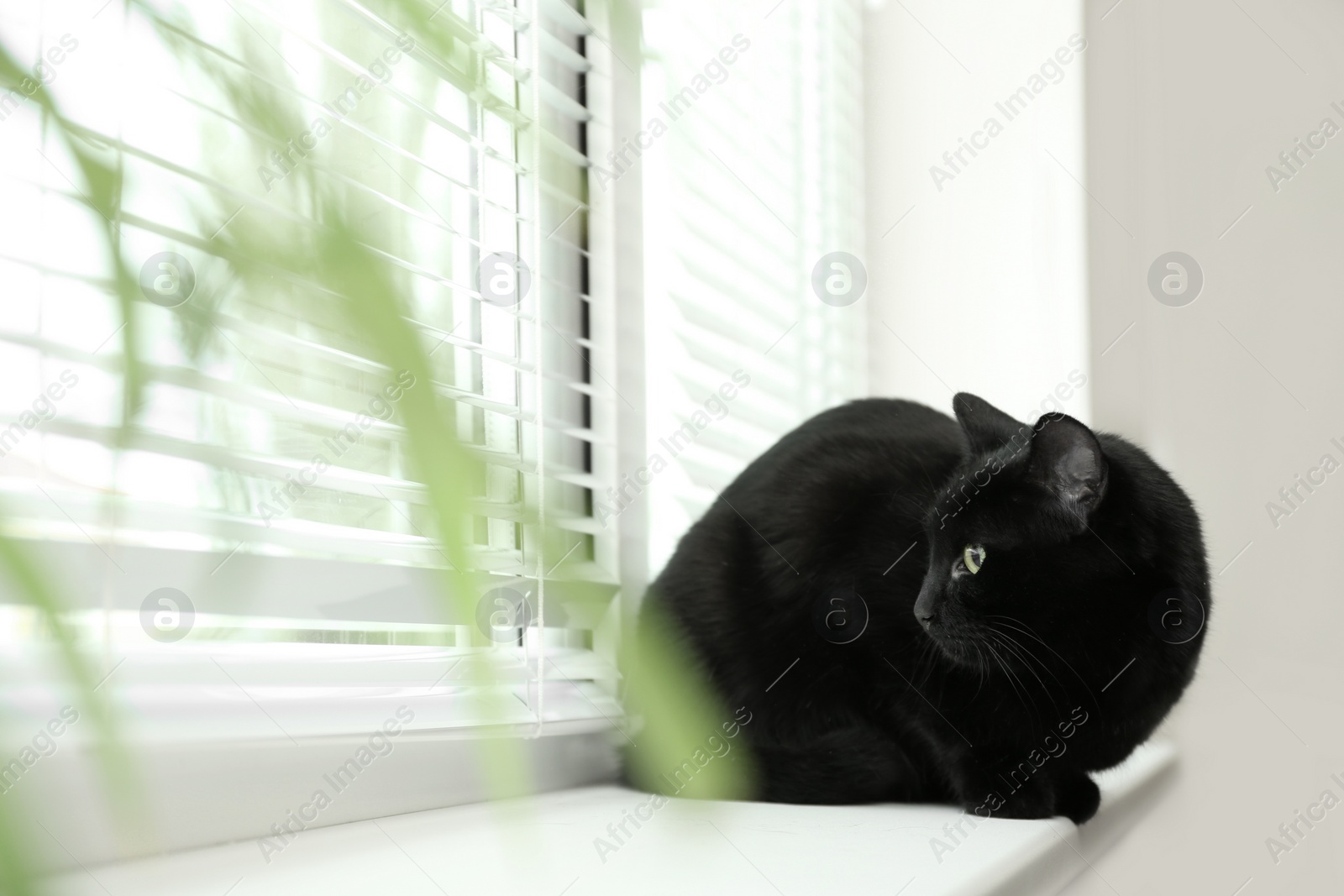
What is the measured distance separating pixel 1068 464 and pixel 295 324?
915 millimetres

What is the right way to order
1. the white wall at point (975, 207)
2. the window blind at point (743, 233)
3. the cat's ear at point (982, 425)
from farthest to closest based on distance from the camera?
the white wall at point (975, 207) < the window blind at point (743, 233) < the cat's ear at point (982, 425)

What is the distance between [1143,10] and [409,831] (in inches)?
74.3

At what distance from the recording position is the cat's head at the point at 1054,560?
955mm

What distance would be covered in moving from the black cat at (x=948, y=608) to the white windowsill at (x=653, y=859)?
0.20 ft

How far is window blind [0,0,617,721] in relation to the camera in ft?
0.43

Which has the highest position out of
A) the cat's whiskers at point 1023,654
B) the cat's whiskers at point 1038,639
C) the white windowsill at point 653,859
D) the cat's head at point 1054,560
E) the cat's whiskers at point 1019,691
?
the cat's head at point 1054,560

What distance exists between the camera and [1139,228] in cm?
184

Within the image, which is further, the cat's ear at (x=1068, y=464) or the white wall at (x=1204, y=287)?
the white wall at (x=1204, y=287)

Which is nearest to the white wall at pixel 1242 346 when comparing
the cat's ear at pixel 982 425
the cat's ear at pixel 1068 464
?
the cat's ear at pixel 982 425

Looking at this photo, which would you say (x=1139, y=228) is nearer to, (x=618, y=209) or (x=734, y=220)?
(x=734, y=220)

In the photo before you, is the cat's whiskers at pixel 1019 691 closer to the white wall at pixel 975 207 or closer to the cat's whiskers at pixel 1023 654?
the cat's whiskers at pixel 1023 654

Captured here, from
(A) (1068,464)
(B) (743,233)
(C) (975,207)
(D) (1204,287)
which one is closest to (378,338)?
(A) (1068,464)

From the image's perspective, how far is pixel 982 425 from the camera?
41.7 inches

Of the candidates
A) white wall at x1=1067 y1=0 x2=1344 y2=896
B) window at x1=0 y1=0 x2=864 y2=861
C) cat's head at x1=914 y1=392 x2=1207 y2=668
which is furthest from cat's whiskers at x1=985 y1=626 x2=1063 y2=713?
white wall at x1=1067 y1=0 x2=1344 y2=896
